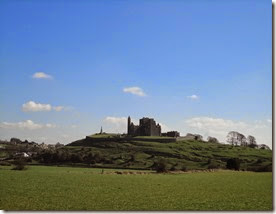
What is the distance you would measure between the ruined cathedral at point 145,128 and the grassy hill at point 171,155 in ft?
19.3

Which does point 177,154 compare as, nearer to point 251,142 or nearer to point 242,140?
point 242,140

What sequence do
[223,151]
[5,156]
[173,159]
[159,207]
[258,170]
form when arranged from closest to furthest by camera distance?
[159,207], [258,170], [5,156], [173,159], [223,151]

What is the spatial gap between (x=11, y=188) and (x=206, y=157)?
60446mm

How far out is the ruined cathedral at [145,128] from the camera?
353 feet

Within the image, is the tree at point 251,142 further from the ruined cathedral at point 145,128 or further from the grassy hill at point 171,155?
the ruined cathedral at point 145,128

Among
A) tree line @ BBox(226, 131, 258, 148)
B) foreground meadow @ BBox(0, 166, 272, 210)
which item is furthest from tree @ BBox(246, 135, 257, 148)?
foreground meadow @ BBox(0, 166, 272, 210)

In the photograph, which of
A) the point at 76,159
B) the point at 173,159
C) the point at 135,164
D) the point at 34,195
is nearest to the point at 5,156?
the point at 76,159

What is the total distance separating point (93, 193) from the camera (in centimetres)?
2883

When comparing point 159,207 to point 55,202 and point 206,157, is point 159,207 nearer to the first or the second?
point 55,202

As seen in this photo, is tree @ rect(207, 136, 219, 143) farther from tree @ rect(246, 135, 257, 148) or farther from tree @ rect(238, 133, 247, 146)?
tree @ rect(238, 133, 247, 146)

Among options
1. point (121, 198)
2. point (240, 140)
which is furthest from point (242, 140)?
point (121, 198)

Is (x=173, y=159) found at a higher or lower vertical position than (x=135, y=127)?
lower

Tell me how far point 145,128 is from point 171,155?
2609 centimetres

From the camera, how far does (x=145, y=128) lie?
110000mm
